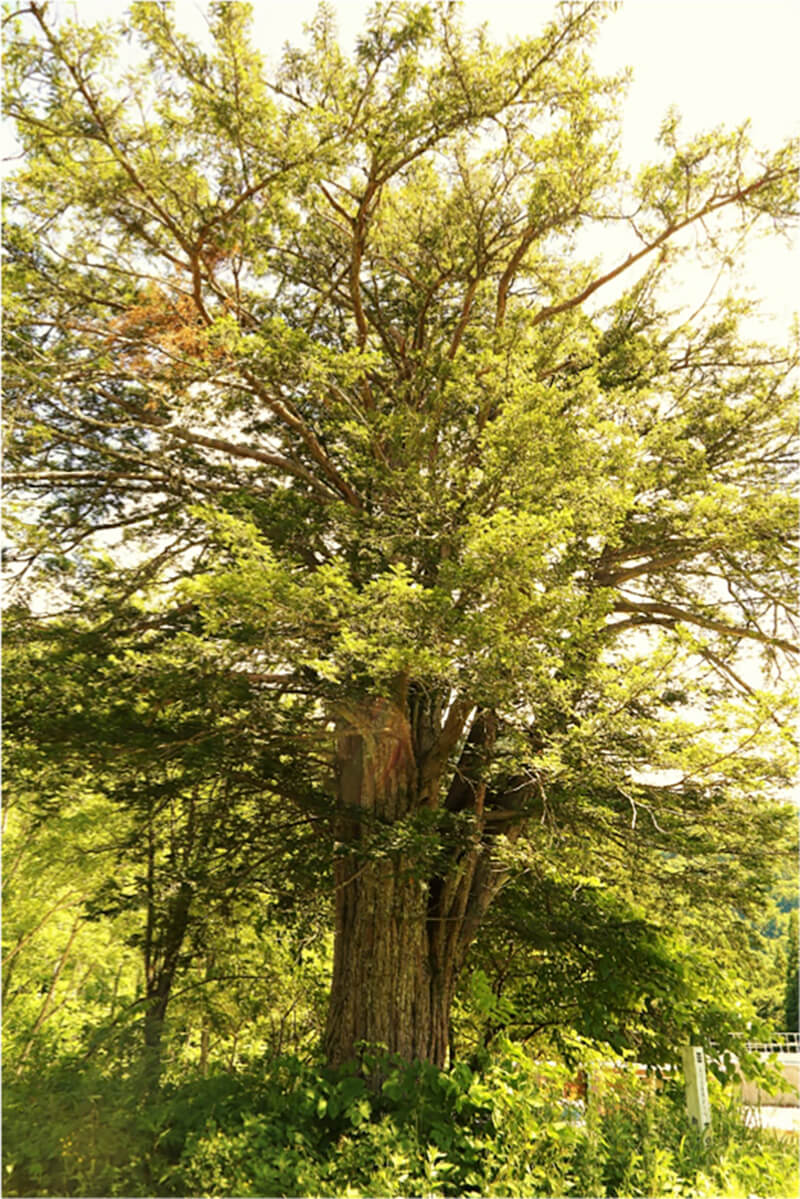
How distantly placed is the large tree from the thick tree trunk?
3 cm

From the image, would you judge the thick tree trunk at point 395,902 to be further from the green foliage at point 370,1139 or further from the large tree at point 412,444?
the green foliage at point 370,1139

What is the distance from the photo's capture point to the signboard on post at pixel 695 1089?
4.77 metres

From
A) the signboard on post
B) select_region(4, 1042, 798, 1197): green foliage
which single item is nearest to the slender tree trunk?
select_region(4, 1042, 798, 1197): green foliage

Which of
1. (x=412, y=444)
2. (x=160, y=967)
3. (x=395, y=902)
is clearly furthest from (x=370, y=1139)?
(x=412, y=444)

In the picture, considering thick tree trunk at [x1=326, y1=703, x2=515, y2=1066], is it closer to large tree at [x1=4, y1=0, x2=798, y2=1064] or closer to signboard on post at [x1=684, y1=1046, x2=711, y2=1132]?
large tree at [x1=4, y1=0, x2=798, y2=1064]

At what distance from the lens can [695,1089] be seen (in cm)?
484

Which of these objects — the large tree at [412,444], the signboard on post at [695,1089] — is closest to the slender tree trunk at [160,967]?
the large tree at [412,444]

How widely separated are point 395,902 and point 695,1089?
2061 millimetres

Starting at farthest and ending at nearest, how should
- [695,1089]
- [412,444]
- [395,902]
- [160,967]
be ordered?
[160,967]
[395,902]
[412,444]
[695,1089]

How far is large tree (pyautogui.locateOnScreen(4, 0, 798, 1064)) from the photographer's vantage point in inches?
166

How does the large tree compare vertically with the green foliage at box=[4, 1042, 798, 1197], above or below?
above

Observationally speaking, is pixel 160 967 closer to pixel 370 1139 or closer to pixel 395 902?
pixel 395 902

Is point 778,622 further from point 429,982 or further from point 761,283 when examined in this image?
point 429,982

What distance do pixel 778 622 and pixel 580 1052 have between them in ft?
11.4
